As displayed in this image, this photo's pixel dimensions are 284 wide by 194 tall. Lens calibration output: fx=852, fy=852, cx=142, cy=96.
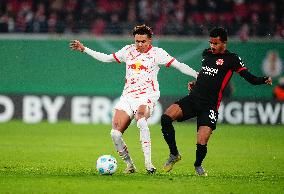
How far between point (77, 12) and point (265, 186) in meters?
17.0

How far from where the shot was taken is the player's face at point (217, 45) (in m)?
12.6

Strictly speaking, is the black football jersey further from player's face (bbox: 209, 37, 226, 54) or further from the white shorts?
the white shorts

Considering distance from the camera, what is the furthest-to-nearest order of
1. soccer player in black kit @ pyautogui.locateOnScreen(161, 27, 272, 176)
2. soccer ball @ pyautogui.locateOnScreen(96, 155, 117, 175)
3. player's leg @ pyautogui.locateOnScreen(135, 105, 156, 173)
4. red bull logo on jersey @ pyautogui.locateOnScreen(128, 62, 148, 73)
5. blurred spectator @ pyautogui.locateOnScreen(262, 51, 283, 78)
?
1. blurred spectator @ pyautogui.locateOnScreen(262, 51, 283, 78)
2. red bull logo on jersey @ pyautogui.locateOnScreen(128, 62, 148, 73)
3. soccer player in black kit @ pyautogui.locateOnScreen(161, 27, 272, 176)
4. player's leg @ pyautogui.locateOnScreen(135, 105, 156, 173)
5. soccer ball @ pyautogui.locateOnScreen(96, 155, 117, 175)

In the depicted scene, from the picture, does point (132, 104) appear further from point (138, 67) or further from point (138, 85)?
point (138, 67)

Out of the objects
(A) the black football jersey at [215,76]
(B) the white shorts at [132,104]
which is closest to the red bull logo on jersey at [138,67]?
(B) the white shorts at [132,104]

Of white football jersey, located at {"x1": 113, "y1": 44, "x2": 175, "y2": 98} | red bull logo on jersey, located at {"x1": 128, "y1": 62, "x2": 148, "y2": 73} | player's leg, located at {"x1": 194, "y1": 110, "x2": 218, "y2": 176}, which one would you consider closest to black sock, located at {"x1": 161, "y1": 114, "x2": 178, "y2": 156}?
player's leg, located at {"x1": 194, "y1": 110, "x2": 218, "y2": 176}

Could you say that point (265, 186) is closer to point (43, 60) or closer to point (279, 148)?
point (279, 148)

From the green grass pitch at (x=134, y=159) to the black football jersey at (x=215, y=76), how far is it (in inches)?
45.3

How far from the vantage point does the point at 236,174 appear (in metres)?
13.0

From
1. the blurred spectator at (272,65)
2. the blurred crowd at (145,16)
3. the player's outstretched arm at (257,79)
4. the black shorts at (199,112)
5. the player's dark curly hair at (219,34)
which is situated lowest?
the black shorts at (199,112)

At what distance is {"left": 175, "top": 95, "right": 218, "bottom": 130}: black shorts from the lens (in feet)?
41.2

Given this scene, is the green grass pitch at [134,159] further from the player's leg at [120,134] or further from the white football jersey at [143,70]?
the white football jersey at [143,70]

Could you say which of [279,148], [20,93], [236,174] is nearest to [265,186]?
[236,174]

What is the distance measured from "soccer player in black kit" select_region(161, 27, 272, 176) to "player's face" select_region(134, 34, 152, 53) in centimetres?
92
